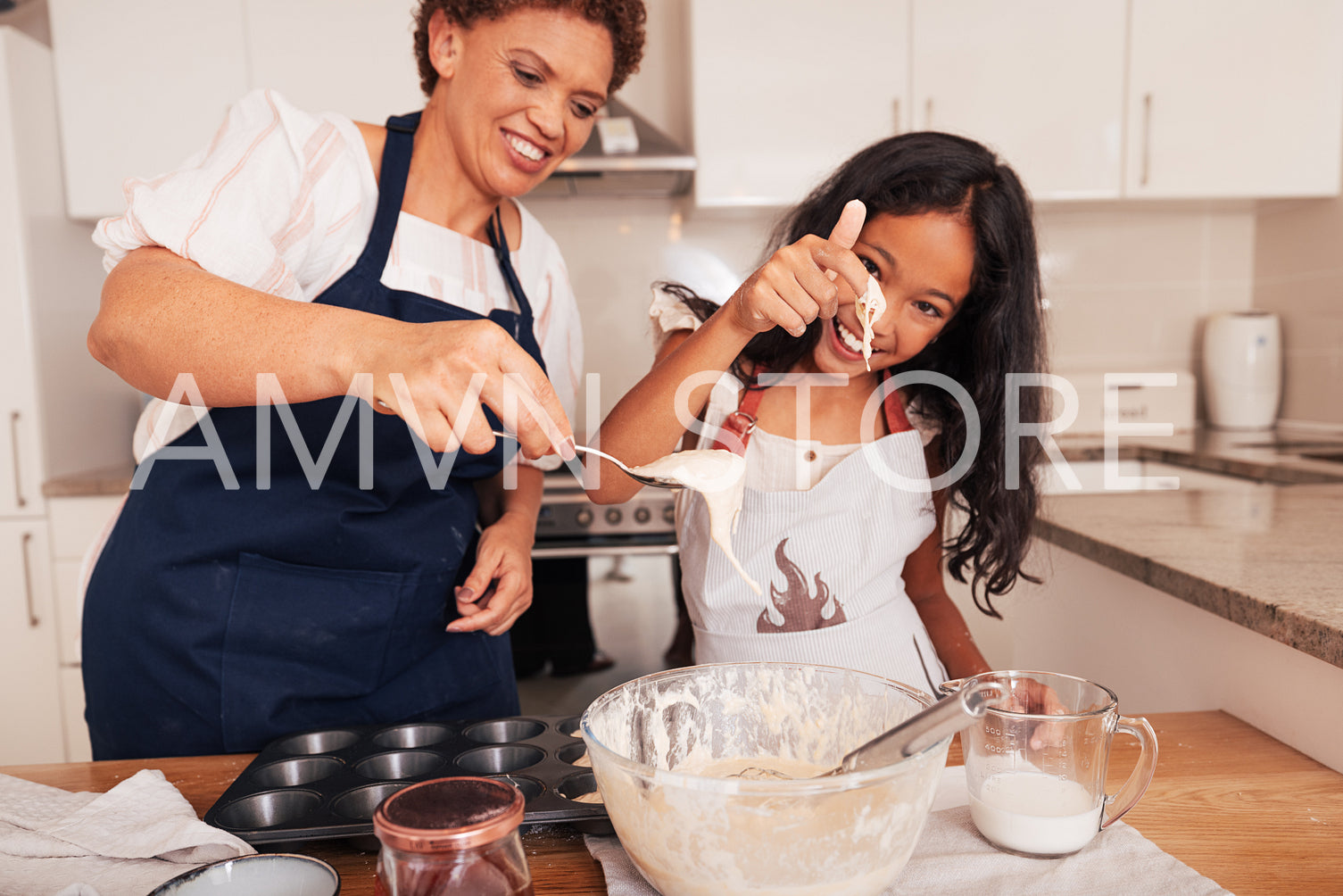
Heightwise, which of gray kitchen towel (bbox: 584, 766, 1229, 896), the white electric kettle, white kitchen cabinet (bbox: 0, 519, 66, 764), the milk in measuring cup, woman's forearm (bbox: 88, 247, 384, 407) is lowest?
white kitchen cabinet (bbox: 0, 519, 66, 764)

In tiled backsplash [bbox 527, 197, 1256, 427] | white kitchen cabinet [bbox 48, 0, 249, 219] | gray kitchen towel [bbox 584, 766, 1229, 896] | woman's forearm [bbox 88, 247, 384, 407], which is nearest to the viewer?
gray kitchen towel [bbox 584, 766, 1229, 896]

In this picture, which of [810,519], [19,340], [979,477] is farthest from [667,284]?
[19,340]

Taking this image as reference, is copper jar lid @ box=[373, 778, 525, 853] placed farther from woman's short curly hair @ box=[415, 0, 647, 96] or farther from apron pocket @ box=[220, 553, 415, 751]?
woman's short curly hair @ box=[415, 0, 647, 96]

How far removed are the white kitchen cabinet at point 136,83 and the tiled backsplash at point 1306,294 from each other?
9.81 feet

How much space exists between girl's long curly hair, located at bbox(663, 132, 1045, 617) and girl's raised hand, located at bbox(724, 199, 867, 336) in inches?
8.9

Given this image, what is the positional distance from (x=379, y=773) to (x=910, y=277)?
2.55 ft

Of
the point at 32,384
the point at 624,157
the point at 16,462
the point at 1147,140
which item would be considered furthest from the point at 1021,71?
the point at 16,462

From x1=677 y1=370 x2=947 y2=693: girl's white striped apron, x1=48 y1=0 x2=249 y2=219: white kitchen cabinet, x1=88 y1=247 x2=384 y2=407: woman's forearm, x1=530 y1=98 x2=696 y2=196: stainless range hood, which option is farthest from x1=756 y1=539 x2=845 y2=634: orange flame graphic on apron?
x1=48 y1=0 x2=249 y2=219: white kitchen cabinet

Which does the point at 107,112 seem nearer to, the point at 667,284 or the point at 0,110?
the point at 0,110

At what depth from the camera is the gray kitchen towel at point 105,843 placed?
58cm

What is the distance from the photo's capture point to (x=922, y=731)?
498mm

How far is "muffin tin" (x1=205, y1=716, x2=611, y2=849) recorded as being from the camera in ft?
2.10

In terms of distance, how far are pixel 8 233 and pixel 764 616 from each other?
211cm

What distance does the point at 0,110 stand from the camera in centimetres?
212
